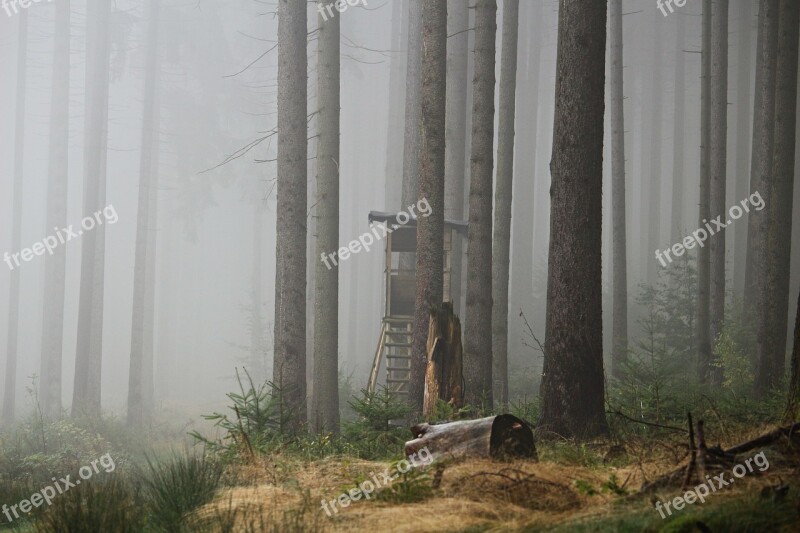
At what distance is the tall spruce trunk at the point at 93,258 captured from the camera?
23766 millimetres

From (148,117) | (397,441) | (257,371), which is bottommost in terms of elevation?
(257,371)

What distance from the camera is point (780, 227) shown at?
15.7 metres

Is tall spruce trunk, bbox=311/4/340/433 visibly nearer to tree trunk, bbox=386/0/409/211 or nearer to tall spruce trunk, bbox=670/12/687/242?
tree trunk, bbox=386/0/409/211

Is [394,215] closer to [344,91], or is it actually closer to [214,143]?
[214,143]

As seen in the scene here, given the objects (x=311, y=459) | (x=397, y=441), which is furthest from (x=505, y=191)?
(x=311, y=459)

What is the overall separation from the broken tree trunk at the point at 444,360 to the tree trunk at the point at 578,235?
1759 mm

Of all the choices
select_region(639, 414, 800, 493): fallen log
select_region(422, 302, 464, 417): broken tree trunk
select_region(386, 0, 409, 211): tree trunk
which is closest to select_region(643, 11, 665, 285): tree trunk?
select_region(386, 0, 409, 211): tree trunk

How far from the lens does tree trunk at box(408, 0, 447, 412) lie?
1298 cm

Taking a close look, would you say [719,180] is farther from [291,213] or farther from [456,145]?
[291,213]

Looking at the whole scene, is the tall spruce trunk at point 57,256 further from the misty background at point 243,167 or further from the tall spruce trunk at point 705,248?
the tall spruce trunk at point 705,248

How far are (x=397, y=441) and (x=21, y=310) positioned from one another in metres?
52.6

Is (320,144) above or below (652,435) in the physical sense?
above

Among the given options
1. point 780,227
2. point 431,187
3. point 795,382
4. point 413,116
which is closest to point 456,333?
point 431,187

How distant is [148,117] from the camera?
3147 cm
